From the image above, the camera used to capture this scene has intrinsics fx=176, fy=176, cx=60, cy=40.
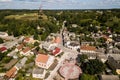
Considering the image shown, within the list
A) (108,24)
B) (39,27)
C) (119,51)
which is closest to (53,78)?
(119,51)

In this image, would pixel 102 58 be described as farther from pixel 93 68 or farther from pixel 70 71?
pixel 70 71

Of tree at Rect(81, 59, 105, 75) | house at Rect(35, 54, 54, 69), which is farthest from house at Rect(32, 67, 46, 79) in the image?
tree at Rect(81, 59, 105, 75)

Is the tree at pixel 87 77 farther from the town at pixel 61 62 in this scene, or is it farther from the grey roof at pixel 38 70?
the grey roof at pixel 38 70

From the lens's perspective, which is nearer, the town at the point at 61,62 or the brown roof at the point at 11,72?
the brown roof at the point at 11,72

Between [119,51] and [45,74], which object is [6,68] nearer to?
[45,74]

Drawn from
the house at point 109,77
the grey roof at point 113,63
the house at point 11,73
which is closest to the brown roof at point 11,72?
the house at point 11,73

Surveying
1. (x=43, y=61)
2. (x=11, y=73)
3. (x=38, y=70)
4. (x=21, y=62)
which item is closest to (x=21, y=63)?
(x=21, y=62)

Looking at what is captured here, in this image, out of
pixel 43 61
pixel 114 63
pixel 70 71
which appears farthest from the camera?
pixel 43 61

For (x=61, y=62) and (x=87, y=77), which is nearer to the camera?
(x=87, y=77)

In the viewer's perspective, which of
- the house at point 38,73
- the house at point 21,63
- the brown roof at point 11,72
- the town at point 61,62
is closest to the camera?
the brown roof at point 11,72

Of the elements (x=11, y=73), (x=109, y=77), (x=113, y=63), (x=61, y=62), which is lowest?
(x=61, y=62)

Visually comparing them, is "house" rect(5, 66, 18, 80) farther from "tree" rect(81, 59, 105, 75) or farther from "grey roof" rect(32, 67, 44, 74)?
"tree" rect(81, 59, 105, 75)
